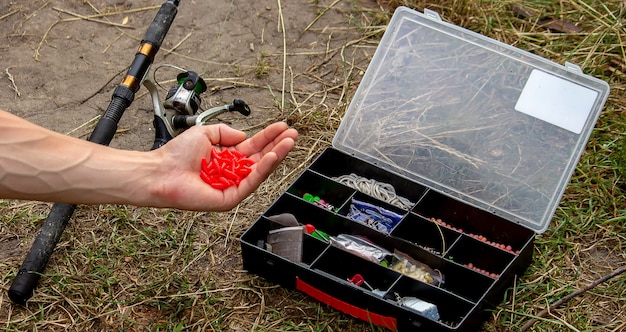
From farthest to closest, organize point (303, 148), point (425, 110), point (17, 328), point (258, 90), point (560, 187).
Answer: point (258, 90)
point (303, 148)
point (425, 110)
point (560, 187)
point (17, 328)

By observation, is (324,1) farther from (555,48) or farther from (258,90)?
(555,48)

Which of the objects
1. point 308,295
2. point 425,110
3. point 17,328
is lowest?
point 17,328

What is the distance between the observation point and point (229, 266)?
3090 mm

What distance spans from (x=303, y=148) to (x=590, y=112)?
4.08 feet

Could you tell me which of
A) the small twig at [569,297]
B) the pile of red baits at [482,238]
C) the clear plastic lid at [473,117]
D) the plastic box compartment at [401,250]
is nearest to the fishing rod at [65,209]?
the plastic box compartment at [401,250]

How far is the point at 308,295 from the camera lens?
9.66ft

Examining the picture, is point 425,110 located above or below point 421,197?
above

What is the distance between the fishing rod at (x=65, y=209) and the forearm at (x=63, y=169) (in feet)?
1.64

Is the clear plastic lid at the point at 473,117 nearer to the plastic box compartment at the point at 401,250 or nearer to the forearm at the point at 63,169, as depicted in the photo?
the plastic box compartment at the point at 401,250

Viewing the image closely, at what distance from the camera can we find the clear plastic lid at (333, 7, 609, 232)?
3117 millimetres

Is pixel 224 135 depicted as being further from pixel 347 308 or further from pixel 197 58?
pixel 197 58

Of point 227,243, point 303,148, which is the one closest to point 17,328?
point 227,243

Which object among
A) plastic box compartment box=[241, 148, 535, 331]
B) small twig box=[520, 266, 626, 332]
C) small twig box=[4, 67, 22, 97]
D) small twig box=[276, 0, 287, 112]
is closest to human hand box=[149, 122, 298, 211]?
plastic box compartment box=[241, 148, 535, 331]

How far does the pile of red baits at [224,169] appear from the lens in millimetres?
2730
